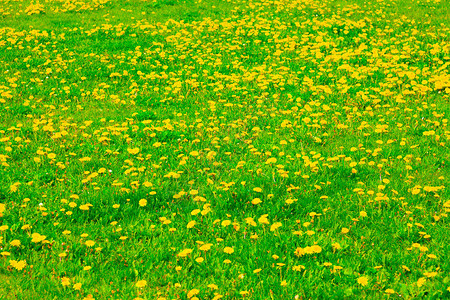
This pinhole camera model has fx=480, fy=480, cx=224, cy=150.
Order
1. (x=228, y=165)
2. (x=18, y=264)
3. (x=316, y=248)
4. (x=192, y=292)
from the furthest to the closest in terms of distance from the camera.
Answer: (x=228, y=165), (x=316, y=248), (x=18, y=264), (x=192, y=292)

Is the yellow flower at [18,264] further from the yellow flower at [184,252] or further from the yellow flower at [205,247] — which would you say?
the yellow flower at [205,247]

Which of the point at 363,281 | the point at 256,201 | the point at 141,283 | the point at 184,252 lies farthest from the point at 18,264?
the point at 363,281

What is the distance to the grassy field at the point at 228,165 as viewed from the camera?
3691 mm

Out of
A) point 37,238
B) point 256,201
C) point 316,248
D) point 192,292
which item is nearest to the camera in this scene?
point 192,292

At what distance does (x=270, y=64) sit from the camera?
955 cm

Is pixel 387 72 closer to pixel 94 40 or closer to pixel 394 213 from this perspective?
pixel 394 213

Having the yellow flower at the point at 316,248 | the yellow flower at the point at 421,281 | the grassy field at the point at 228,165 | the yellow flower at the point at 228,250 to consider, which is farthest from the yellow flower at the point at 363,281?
the yellow flower at the point at 228,250

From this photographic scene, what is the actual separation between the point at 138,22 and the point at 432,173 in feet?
31.1

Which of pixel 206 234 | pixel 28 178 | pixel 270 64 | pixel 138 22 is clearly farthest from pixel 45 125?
pixel 138 22

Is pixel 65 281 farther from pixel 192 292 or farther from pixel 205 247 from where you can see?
pixel 205 247

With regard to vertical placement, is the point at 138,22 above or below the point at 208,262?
above

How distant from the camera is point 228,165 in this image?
555cm

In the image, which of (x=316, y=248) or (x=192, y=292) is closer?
(x=192, y=292)

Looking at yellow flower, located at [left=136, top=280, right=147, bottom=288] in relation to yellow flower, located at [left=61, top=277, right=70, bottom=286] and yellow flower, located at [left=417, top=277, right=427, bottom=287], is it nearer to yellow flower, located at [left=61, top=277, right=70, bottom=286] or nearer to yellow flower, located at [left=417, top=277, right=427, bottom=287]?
yellow flower, located at [left=61, top=277, right=70, bottom=286]
